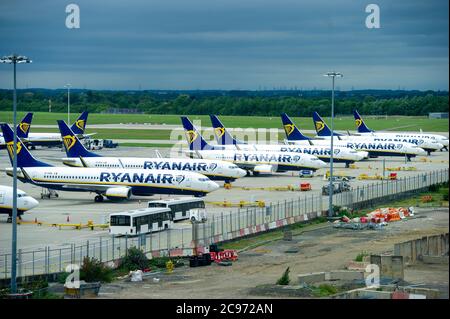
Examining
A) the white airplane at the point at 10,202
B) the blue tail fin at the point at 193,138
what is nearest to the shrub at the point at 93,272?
the white airplane at the point at 10,202

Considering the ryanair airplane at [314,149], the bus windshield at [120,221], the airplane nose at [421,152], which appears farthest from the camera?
the airplane nose at [421,152]

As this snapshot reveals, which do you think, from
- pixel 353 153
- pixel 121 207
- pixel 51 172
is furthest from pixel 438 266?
pixel 353 153

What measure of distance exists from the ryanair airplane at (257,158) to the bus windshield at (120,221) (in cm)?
6578

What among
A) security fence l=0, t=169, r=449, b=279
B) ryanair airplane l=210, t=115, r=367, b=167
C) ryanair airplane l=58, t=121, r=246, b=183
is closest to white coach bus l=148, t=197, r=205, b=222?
security fence l=0, t=169, r=449, b=279

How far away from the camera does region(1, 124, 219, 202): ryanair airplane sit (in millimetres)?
118812

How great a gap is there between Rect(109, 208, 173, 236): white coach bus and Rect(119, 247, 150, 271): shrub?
13666mm

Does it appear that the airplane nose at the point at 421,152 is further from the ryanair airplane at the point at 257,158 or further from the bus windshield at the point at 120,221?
the bus windshield at the point at 120,221

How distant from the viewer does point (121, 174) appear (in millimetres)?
120062

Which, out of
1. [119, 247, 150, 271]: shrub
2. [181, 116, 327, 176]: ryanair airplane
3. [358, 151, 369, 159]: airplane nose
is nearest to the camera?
[119, 247, 150, 271]: shrub

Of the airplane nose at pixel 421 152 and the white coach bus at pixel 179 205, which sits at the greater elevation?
the airplane nose at pixel 421 152

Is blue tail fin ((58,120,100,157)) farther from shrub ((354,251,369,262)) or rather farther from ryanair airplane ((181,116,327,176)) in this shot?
shrub ((354,251,369,262))

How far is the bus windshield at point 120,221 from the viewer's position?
89.3m
